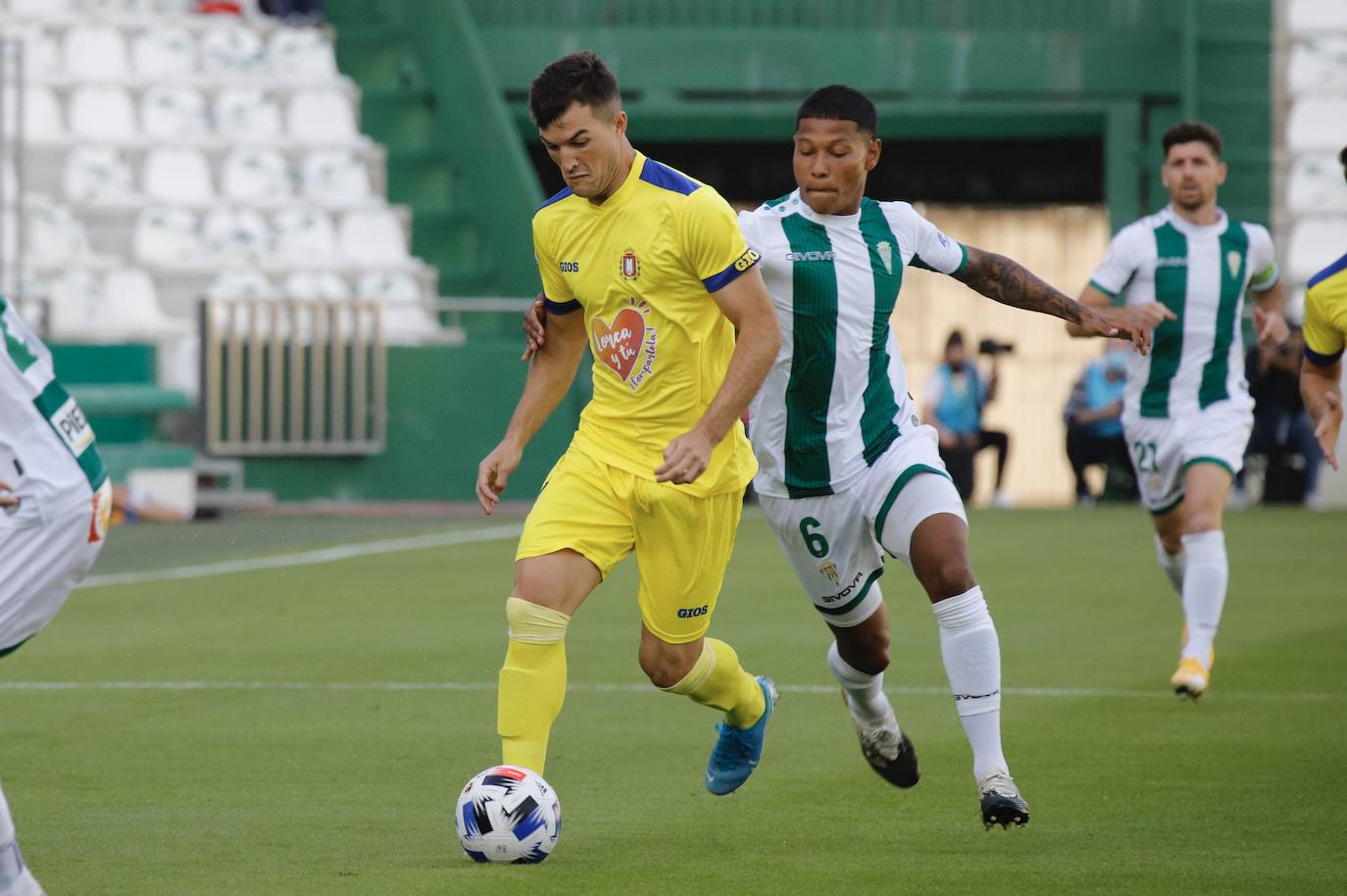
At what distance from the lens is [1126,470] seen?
21016 mm

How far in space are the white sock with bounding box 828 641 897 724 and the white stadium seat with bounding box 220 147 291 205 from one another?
16063 mm

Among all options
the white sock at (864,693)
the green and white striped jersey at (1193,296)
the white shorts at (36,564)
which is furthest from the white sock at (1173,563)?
the white shorts at (36,564)

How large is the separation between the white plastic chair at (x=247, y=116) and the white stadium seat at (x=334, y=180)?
568 millimetres

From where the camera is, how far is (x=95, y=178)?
2102cm

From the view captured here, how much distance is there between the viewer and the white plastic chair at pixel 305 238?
21438mm

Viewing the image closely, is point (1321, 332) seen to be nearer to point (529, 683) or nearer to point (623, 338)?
point (623, 338)

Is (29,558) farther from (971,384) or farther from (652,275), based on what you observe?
(971,384)

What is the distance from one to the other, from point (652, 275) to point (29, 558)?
72.3 inches

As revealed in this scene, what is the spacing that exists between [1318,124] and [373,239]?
11.3 meters

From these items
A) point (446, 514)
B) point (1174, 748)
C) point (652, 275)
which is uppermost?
point (652, 275)

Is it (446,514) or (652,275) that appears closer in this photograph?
(652,275)

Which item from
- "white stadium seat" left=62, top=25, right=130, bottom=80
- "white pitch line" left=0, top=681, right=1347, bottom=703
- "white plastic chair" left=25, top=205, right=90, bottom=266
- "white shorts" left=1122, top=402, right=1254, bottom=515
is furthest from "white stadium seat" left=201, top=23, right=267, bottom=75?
"white shorts" left=1122, top=402, right=1254, bottom=515

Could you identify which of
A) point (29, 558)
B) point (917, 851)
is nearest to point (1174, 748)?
point (917, 851)

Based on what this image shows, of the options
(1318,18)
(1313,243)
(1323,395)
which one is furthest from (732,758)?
(1318,18)
